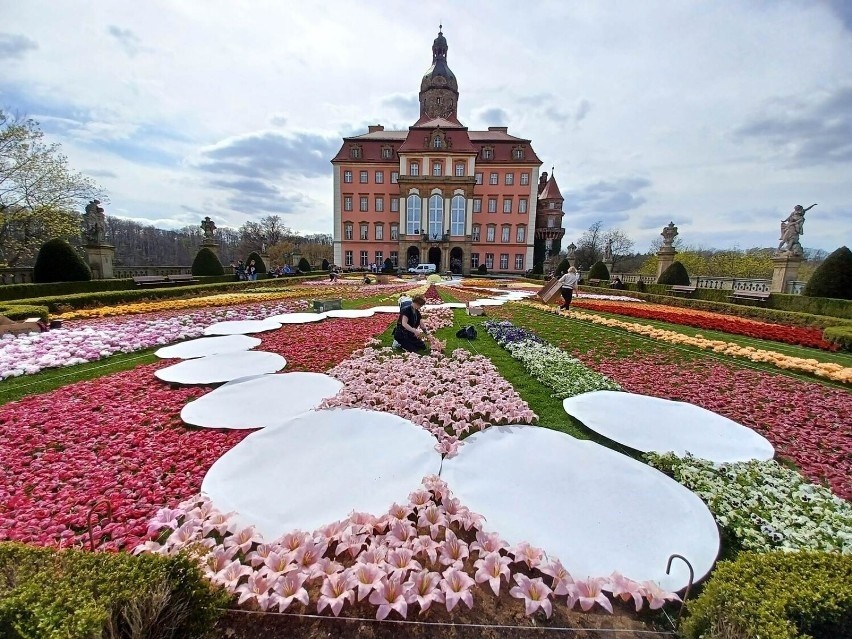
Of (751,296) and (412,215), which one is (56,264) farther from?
(412,215)

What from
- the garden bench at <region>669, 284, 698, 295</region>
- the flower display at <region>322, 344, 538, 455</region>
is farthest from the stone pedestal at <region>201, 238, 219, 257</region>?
the garden bench at <region>669, 284, 698, 295</region>

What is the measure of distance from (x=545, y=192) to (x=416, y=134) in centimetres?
2214

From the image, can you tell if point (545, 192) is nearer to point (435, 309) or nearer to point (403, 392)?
point (435, 309)

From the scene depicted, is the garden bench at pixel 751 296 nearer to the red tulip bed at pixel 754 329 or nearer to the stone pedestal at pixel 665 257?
the red tulip bed at pixel 754 329

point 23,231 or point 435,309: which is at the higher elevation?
point 23,231

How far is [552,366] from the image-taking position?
665cm

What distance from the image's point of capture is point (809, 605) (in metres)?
1.67

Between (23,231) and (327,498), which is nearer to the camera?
(327,498)

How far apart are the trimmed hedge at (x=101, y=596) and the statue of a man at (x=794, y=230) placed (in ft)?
77.1

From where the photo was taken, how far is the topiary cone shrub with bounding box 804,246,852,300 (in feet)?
44.7

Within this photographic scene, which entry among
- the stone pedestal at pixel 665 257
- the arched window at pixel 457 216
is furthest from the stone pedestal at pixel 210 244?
the stone pedestal at pixel 665 257

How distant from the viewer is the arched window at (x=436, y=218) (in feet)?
153

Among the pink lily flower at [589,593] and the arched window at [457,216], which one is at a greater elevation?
the arched window at [457,216]

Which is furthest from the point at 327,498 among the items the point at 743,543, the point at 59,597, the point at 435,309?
the point at 435,309
